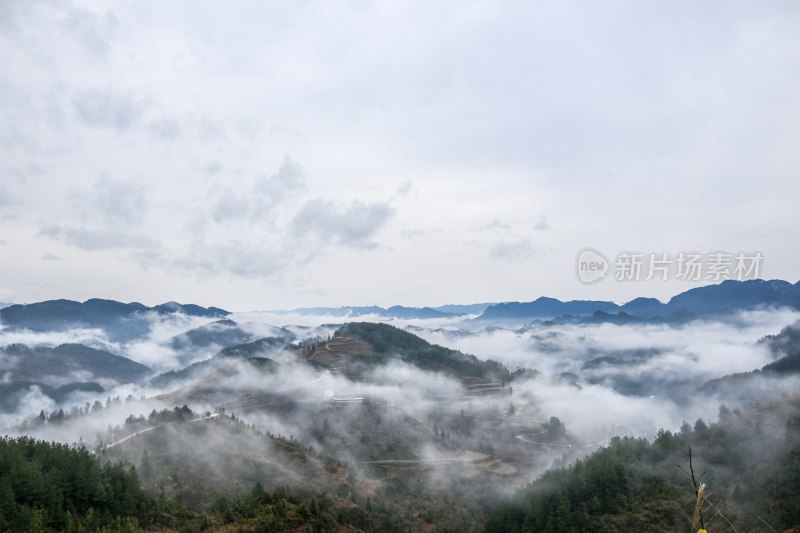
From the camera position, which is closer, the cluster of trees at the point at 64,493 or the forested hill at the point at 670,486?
the cluster of trees at the point at 64,493

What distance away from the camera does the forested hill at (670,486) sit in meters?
122

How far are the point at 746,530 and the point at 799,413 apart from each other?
8245 cm

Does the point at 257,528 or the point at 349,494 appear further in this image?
the point at 349,494

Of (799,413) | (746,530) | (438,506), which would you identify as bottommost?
(438,506)

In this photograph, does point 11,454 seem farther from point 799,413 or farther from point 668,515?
point 799,413

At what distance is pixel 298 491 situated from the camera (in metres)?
157

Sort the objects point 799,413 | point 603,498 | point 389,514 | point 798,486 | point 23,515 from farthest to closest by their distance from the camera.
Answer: point 799,413 < point 389,514 < point 603,498 < point 798,486 < point 23,515

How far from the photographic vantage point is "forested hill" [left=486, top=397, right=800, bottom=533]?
121812 mm

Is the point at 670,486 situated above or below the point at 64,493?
above

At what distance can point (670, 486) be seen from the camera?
13638 centimetres

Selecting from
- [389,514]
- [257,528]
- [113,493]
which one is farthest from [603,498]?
[113,493]

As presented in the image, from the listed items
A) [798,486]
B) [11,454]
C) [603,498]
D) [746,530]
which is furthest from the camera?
[603,498]

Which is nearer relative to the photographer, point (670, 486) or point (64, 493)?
point (64, 493)

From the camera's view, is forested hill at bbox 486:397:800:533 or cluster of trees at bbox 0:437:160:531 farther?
forested hill at bbox 486:397:800:533
